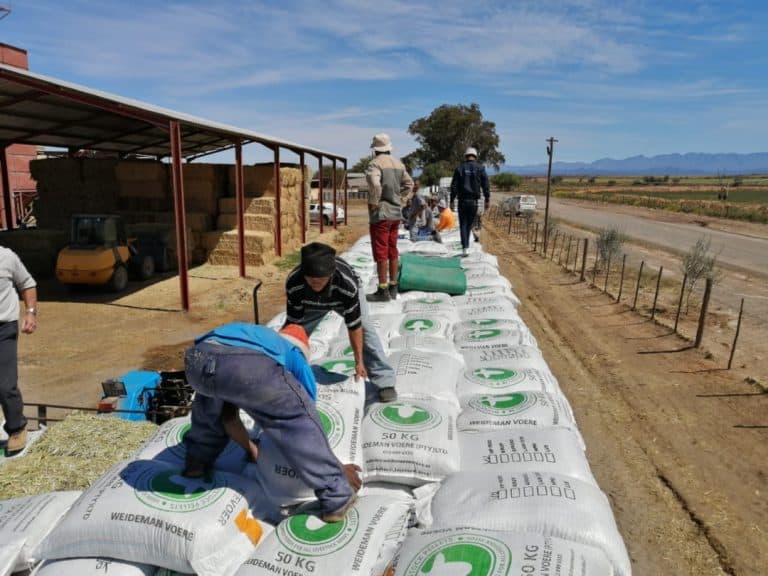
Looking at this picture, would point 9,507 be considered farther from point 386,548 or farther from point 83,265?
point 83,265

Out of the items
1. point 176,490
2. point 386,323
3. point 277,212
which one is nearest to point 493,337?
point 386,323

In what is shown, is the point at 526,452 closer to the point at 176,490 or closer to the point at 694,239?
the point at 176,490

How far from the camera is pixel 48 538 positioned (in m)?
2.48

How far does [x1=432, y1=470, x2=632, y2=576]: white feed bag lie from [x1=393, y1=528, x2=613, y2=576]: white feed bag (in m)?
0.09

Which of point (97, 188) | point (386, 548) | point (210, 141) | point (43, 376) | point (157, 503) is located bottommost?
point (43, 376)

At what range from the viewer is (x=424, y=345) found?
4758 mm

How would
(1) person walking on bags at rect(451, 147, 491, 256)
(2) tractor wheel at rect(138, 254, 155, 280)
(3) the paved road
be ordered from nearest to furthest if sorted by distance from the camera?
(1) person walking on bags at rect(451, 147, 491, 256)
(2) tractor wheel at rect(138, 254, 155, 280)
(3) the paved road

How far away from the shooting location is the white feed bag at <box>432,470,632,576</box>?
98.3 inches

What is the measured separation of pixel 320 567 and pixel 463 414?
1.61 meters

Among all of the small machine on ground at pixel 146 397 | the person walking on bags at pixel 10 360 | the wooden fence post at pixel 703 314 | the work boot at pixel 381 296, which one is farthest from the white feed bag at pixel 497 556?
the wooden fence post at pixel 703 314

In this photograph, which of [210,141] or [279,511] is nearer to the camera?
[279,511]

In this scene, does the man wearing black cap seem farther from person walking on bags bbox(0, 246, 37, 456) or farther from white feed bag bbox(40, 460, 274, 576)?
person walking on bags bbox(0, 246, 37, 456)

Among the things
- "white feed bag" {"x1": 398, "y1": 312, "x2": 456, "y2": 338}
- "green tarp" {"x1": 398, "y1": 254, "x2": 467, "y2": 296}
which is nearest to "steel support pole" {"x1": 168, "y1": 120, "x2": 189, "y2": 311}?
"green tarp" {"x1": 398, "y1": 254, "x2": 467, "y2": 296}

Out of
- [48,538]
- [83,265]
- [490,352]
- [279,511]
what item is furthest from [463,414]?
[83,265]
